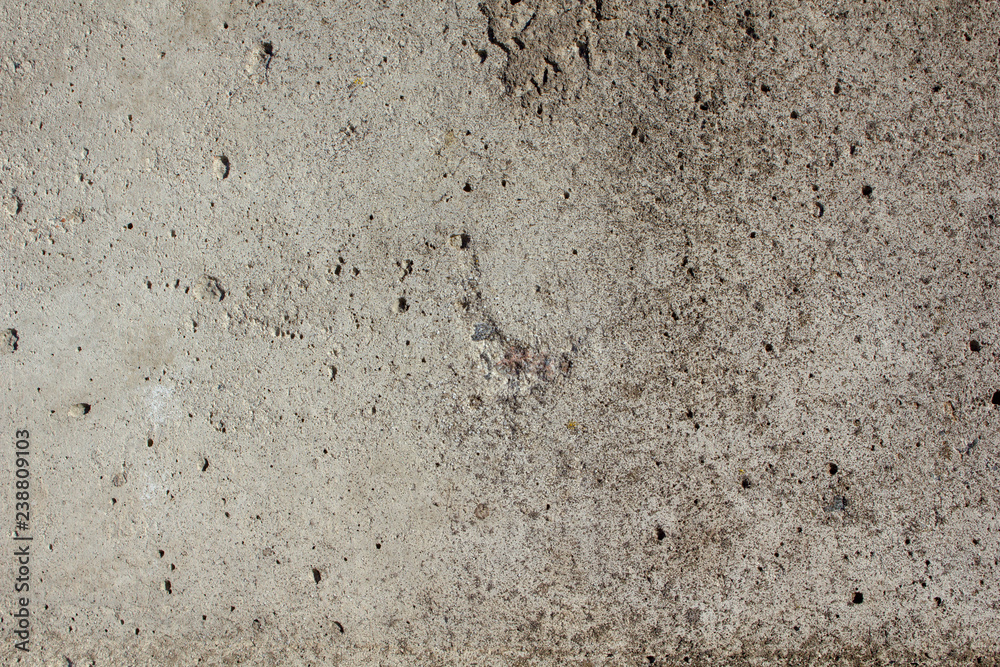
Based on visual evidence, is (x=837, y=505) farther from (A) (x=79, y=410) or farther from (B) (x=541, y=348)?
(A) (x=79, y=410)

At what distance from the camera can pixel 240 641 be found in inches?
74.5

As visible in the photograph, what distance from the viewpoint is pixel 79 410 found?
2.01 metres

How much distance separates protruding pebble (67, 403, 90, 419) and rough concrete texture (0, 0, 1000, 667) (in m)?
0.03

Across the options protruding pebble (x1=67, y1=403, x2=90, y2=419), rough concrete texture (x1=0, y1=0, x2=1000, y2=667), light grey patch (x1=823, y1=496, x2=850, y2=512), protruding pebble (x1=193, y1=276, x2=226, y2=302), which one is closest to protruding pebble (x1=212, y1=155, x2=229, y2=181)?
rough concrete texture (x1=0, y1=0, x2=1000, y2=667)

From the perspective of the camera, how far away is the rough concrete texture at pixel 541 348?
177 cm

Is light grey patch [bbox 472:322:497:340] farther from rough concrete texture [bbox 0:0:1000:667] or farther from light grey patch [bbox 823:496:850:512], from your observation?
light grey patch [bbox 823:496:850:512]

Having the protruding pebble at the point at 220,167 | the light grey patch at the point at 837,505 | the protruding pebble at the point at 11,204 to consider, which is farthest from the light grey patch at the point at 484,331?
the protruding pebble at the point at 11,204

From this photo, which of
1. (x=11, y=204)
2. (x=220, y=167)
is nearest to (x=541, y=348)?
(x=220, y=167)

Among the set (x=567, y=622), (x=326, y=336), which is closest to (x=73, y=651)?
(x=326, y=336)

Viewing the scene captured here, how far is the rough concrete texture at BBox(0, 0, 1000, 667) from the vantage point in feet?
5.80

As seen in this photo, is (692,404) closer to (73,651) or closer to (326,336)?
(326,336)

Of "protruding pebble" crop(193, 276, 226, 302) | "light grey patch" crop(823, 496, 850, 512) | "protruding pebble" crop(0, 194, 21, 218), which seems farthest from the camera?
"protruding pebble" crop(0, 194, 21, 218)

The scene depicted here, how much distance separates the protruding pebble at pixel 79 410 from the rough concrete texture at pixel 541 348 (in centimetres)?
3

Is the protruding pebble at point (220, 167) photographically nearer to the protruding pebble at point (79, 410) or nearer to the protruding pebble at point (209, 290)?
the protruding pebble at point (209, 290)
